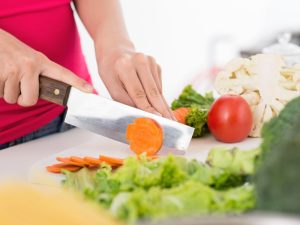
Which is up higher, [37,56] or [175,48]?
[37,56]

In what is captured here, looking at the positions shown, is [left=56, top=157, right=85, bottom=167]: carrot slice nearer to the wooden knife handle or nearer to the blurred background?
the wooden knife handle

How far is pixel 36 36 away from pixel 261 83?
636mm

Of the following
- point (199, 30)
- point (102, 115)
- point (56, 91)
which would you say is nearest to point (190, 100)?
point (102, 115)

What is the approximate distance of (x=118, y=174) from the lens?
1.06 metres

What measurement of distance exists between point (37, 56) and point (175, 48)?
3163 millimetres

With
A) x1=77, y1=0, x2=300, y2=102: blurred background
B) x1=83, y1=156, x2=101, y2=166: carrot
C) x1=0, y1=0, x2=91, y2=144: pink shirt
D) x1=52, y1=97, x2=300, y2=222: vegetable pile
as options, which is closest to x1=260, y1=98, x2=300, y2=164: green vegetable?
x1=52, y1=97, x2=300, y2=222: vegetable pile

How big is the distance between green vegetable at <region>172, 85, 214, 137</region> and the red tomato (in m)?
0.05

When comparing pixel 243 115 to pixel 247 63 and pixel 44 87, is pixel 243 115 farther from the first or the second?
pixel 44 87

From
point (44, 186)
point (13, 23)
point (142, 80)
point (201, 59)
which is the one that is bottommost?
point (201, 59)

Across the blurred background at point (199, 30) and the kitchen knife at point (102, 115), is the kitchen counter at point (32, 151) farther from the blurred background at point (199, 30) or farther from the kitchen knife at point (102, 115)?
the blurred background at point (199, 30)

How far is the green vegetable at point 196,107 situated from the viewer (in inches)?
61.7

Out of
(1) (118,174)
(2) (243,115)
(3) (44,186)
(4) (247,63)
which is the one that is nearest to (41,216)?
(1) (118,174)

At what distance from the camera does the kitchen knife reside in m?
1.38

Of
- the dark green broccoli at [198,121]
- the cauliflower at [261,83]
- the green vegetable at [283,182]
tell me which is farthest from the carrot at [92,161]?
the green vegetable at [283,182]
